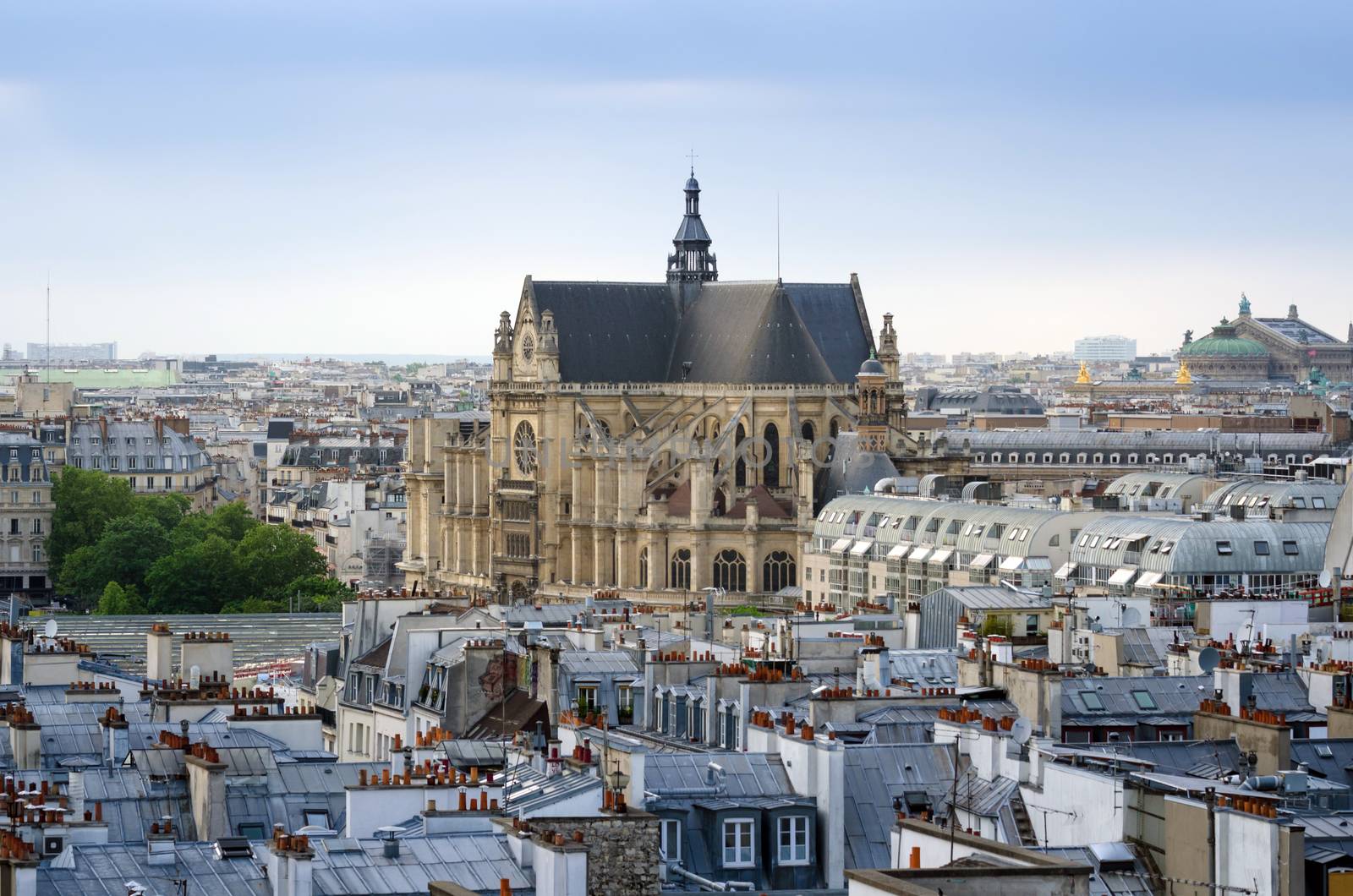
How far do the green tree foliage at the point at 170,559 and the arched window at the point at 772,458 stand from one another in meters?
16.9

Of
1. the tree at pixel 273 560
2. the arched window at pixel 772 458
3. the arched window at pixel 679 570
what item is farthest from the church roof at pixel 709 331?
the tree at pixel 273 560

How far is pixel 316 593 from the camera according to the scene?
13375 centimetres

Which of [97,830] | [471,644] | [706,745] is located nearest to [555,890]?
[97,830]

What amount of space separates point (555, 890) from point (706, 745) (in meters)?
14.0

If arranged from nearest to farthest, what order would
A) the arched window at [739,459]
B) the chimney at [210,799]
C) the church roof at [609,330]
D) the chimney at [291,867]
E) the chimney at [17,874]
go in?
1. the chimney at [17,874]
2. the chimney at [291,867]
3. the chimney at [210,799]
4. the arched window at [739,459]
5. the church roof at [609,330]

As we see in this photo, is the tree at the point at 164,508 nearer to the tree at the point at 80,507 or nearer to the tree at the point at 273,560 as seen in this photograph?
the tree at the point at 80,507

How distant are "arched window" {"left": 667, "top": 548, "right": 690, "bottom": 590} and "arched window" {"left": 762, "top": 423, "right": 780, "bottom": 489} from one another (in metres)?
6.35

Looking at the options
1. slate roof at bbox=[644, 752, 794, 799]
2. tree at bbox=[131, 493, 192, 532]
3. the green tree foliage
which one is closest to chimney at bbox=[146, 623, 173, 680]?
slate roof at bbox=[644, 752, 794, 799]

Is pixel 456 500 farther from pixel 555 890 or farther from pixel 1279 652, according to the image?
pixel 555 890

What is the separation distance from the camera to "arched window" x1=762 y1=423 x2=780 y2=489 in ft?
468

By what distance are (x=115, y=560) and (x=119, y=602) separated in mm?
13637

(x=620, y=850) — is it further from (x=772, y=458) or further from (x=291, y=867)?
(x=772, y=458)

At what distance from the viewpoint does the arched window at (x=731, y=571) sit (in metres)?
136

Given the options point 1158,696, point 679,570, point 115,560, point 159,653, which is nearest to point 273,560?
point 115,560
